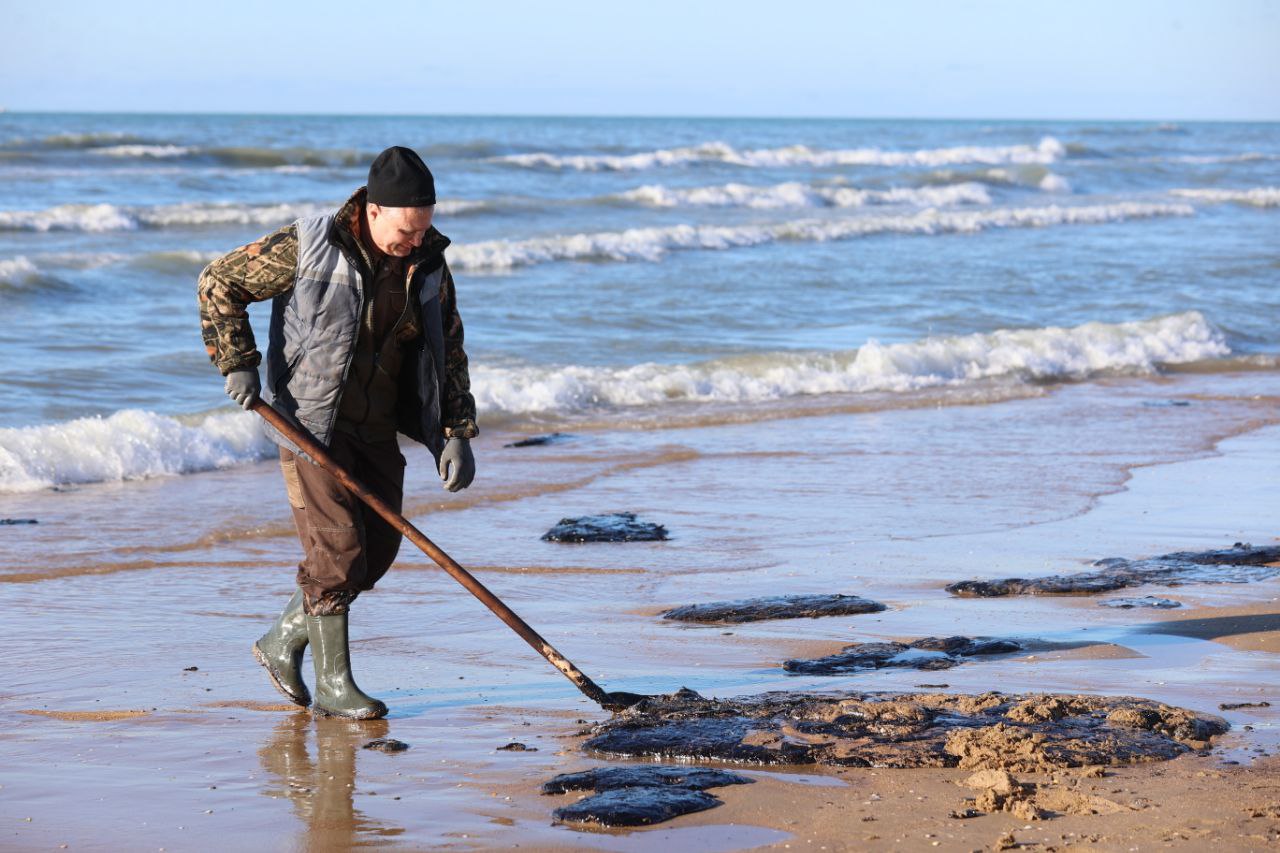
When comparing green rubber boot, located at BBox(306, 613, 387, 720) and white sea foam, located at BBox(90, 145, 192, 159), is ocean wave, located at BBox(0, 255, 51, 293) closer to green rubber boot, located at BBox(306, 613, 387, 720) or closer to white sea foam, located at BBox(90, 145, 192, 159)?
green rubber boot, located at BBox(306, 613, 387, 720)

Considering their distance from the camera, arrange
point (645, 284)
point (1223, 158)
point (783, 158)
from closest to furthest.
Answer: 1. point (645, 284)
2. point (783, 158)
3. point (1223, 158)

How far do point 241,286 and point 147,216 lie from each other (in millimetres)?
21023

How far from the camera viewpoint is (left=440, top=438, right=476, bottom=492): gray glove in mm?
4602

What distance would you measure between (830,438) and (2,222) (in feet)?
53.4

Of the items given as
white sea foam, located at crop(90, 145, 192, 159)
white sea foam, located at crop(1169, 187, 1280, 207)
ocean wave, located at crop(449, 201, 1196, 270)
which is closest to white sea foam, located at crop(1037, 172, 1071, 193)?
white sea foam, located at crop(1169, 187, 1280, 207)

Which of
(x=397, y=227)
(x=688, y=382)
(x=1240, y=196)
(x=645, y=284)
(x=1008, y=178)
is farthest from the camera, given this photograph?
(x=1008, y=178)

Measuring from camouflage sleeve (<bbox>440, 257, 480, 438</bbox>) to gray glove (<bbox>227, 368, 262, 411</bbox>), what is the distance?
585 mm

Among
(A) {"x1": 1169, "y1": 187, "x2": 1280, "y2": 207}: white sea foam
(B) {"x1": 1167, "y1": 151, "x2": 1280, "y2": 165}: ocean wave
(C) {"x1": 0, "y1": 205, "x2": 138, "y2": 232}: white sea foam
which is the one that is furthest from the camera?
(B) {"x1": 1167, "y1": 151, "x2": 1280, "y2": 165}: ocean wave

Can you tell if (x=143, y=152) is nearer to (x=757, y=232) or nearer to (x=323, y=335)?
(x=757, y=232)

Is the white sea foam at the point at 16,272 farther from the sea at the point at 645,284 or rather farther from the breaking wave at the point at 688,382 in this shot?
the breaking wave at the point at 688,382

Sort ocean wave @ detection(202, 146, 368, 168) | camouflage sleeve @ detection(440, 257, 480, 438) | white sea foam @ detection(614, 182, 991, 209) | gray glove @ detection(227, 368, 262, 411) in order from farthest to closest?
1. ocean wave @ detection(202, 146, 368, 168)
2. white sea foam @ detection(614, 182, 991, 209)
3. camouflage sleeve @ detection(440, 257, 480, 438)
4. gray glove @ detection(227, 368, 262, 411)

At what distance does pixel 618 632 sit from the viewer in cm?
561

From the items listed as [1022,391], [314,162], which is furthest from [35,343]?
[314,162]

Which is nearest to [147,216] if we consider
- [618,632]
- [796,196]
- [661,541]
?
[796,196]
